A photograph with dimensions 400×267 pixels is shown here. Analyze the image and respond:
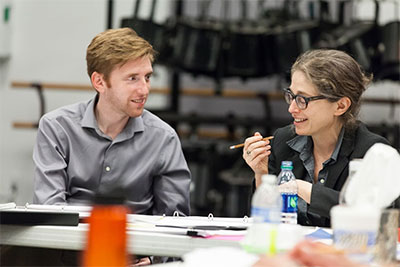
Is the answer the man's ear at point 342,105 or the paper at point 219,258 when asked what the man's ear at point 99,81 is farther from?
the paper at point 219,258

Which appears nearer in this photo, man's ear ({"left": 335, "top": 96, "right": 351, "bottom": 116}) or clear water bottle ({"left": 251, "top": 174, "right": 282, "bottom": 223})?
clear water bottle ({"left": 251, "top": 174, "right": 282, "bottom": 223})

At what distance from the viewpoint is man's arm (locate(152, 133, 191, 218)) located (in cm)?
246

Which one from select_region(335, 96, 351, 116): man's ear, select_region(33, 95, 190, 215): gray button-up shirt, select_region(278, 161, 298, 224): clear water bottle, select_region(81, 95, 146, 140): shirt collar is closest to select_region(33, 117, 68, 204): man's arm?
select_region(33, 95, 190, 215): gray button-up shirt

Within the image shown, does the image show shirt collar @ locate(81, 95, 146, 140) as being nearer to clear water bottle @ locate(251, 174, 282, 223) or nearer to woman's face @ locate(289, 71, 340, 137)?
woman's face @ locate(289, 71, 340, 137)

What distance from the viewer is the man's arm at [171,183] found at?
246 cm

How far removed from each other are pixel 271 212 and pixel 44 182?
1172mm

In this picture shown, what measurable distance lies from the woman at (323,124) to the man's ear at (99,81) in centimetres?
67

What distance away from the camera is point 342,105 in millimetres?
2301

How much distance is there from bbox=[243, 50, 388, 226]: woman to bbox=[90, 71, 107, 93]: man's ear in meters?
0.67

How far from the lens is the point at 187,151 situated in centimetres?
486

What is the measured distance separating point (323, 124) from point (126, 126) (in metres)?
0.78

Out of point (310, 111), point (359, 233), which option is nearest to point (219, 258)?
point (359, 233)

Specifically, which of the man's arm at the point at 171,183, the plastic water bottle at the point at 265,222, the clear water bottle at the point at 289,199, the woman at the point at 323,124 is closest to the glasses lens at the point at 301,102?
the woman at the point at 323,124

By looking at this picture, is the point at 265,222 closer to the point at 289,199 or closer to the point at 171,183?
the point at 289,199
